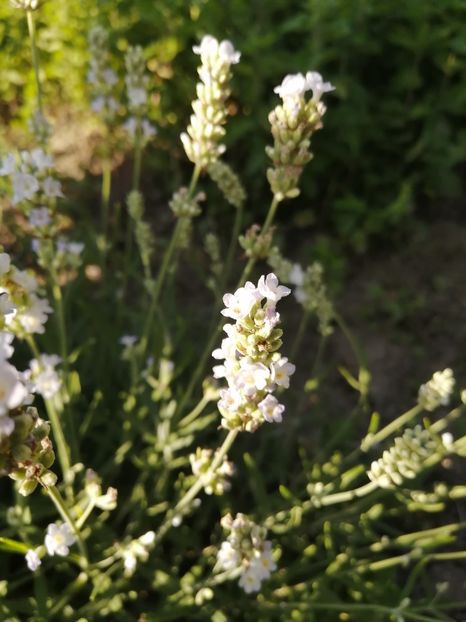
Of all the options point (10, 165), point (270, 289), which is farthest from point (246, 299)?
point (10, 165)

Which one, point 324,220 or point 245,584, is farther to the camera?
point 324,220

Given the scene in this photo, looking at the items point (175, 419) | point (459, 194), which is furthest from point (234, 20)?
point (175, 419)

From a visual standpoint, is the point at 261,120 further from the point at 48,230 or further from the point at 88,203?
the point at 48,230

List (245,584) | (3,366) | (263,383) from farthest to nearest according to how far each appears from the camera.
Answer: (245,584)
(263,383)
(3,366)

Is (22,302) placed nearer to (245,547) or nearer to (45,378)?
(45,378)

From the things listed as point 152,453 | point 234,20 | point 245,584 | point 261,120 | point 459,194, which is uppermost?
point 234,20

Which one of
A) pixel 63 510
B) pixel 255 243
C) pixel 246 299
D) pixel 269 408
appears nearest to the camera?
pixel 246 299
